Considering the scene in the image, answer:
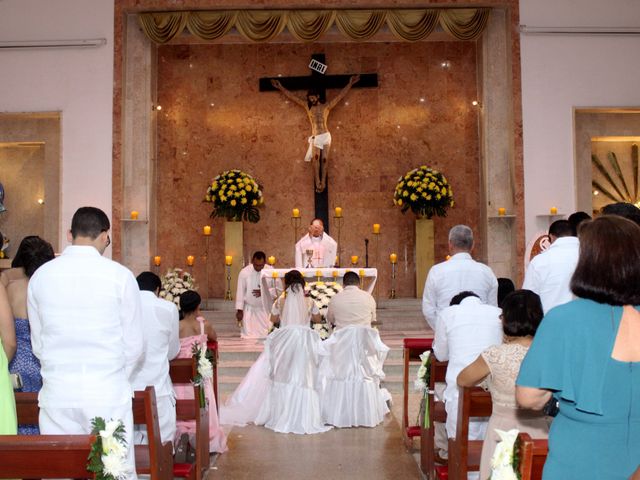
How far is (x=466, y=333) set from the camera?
5.36 metres

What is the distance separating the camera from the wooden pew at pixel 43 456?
3051 mm

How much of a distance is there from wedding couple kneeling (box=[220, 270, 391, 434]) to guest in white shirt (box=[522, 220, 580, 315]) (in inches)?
99.8

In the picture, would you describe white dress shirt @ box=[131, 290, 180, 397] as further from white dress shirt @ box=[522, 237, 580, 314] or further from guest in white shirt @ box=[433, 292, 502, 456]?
white dress shirt @ box=[522, 237, 580, 314]

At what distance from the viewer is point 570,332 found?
2.52m

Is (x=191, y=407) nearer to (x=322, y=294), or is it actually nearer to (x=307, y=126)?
(x=322, y=294)

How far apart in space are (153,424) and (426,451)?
2824mm

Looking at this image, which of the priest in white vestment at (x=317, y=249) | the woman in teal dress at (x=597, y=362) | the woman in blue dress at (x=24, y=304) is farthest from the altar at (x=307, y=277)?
the woman in teal dress at (x=597, y=362)

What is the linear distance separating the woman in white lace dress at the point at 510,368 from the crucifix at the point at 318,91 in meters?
10.5

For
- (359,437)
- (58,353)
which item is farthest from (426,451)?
(58,353)

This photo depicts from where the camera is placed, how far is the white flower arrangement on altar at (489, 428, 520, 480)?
113 inches

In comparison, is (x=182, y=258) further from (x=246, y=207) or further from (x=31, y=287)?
(x=31, y=287)

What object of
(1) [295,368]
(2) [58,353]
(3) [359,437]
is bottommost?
(3) [359,437]

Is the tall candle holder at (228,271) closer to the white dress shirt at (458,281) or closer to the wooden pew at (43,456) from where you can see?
the white dress shirt at (458,281)

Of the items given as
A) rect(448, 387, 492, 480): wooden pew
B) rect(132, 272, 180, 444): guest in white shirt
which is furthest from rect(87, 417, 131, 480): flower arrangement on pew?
rect(448, 387, 492, 480): wooden pew
